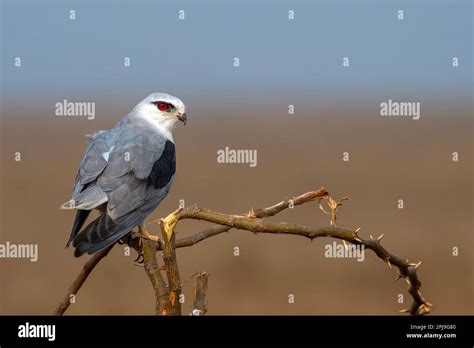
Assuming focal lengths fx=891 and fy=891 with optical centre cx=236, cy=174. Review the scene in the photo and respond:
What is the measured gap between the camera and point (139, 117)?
22.6 ft

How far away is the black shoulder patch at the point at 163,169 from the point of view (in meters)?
6.47

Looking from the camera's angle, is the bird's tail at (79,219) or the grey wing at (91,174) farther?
the grey wing at (91,174)

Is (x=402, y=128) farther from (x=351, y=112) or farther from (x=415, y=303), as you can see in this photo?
(x=415, y=303)

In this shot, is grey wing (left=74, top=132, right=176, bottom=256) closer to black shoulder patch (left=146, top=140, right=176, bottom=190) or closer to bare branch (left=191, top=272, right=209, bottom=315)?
black shoulder patch (left=146, top=140, right=176, bottom=190)

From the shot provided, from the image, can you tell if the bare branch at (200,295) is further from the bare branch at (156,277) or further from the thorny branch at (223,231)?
the bare branch at (156,277)

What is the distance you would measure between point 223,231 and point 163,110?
3684 mm

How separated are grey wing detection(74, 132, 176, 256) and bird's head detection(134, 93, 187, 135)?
299 millimetres

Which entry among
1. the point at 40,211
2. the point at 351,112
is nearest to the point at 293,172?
the point at 40,211

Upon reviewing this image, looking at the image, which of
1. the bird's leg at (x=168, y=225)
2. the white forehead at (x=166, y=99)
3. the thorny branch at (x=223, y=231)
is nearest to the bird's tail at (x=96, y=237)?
the thorny branch at (x=223, y=231)

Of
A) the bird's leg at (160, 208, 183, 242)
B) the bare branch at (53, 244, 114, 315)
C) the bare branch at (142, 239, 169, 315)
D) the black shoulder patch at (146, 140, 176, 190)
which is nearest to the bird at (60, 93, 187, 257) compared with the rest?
the black shoulder patch at (146, 140, 176, 190)

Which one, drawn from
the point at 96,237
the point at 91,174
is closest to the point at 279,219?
the point at 91,174

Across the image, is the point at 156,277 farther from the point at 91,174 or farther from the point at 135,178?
the point at 135,178

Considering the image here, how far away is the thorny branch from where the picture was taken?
3.21 metres

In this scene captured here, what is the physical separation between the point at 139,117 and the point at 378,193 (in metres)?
22.9
